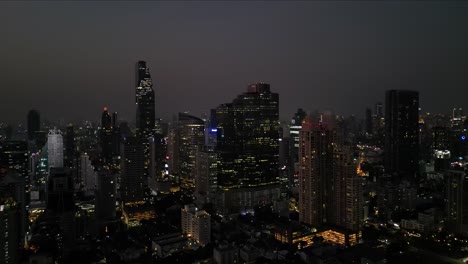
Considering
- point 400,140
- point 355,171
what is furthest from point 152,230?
point 400,140

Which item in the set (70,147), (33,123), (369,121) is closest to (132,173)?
(70,147)

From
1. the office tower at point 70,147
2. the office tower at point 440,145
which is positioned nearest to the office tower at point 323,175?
the office tower at point 440,145

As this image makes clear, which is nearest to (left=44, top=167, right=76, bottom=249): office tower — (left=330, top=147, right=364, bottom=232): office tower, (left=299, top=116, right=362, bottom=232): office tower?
(left=299, top=116, right=362, bottom=232): office tower

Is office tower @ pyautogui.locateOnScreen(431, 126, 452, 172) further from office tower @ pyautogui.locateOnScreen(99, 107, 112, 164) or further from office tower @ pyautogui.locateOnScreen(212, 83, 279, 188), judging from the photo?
office tower @ pyautogui.locateOnScreen(99, 107, 112, 164)

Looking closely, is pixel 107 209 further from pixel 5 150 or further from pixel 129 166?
pixel 5 150

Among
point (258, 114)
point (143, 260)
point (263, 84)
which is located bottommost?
point (143, 260)

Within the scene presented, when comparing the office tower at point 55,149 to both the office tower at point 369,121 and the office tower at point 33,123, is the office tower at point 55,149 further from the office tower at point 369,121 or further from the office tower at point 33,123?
the office tower at point 369,121

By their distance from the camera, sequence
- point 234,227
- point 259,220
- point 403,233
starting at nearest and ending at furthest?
point 403,233 < point 234,227 < point 259,220
